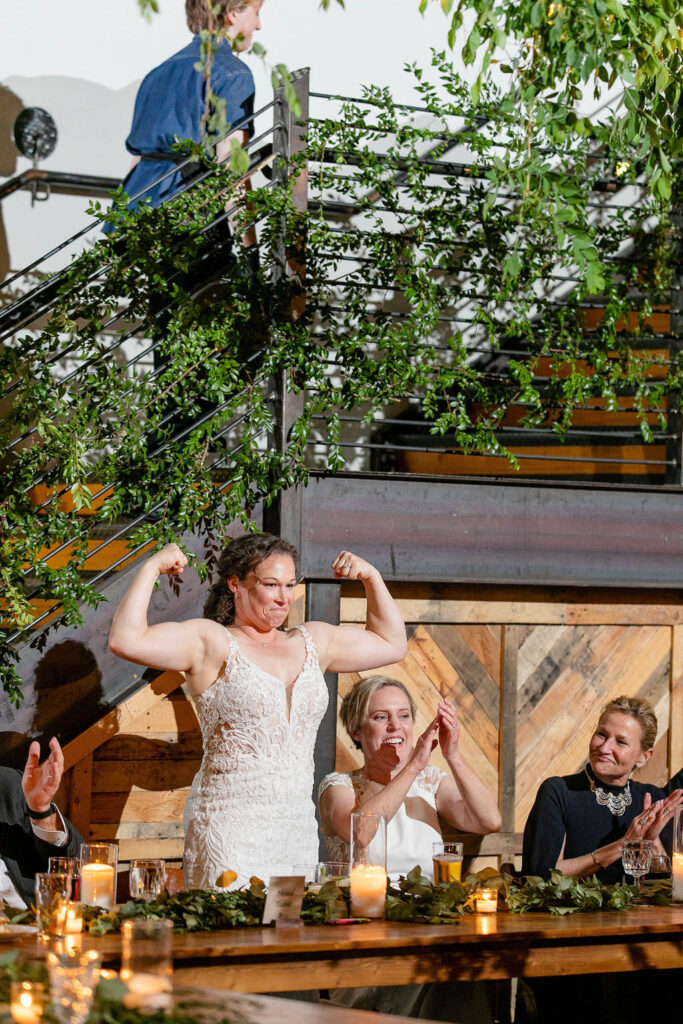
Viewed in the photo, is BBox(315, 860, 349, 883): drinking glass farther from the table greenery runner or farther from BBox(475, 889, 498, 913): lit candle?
BBox(475, 889, 498, 913): lit candle

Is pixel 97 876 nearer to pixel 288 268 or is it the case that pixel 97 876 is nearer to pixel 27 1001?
pixel 27 1001

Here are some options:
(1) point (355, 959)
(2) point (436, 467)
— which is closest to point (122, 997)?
(1) point (355, 959)

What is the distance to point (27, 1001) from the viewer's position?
6.28ft

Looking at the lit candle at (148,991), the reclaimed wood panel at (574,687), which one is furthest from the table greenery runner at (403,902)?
the reclaimed wood panel at (574,687)

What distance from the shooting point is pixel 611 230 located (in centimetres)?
533

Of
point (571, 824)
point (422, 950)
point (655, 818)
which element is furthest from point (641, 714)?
point (422, 950)

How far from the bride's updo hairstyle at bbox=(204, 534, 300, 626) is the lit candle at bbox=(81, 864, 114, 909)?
3.51ft

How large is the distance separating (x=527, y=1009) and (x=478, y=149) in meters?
3.02

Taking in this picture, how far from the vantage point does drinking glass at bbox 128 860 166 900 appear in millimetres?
2945

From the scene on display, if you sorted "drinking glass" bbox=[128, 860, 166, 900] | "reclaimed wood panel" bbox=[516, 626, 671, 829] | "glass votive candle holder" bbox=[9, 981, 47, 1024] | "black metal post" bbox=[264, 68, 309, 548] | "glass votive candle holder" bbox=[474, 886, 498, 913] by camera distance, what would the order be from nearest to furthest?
"glass votive candle holder" bbox=[9, 981, 47, 1024] < "drinking glass" bbox=[128, 860, 166, 900] < "glass votive candle holder" bbox=[474, 886, 498, 913] < "black metal post" bbox=[264, 68, 309, 548] < "reclaimed wood panel" bbox=[516, 626, 671, 829]

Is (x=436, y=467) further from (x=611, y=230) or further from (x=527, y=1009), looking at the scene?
(x=527, y=1009)

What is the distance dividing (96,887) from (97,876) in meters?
0.02

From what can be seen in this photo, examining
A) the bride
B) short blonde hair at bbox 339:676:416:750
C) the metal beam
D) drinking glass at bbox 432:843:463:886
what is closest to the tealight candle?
the bride

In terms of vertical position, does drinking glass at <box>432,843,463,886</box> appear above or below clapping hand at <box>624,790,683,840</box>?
below
